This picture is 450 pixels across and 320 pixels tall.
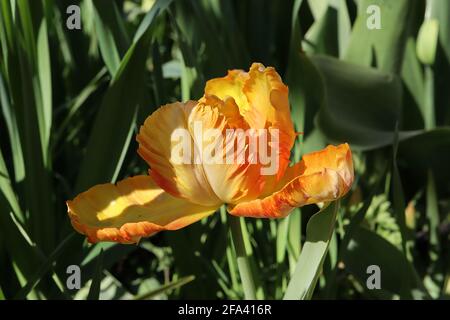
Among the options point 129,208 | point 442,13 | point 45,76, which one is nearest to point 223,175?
point 129,208

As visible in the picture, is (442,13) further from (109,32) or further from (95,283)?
(95,283)

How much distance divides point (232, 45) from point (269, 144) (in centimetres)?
54

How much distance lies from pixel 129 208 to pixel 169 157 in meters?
0.09

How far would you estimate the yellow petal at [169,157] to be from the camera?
2.43ft

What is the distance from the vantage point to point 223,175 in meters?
0.73

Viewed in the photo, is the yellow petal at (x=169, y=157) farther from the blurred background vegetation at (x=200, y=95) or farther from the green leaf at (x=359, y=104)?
the green leaf at (x=359, y=104)

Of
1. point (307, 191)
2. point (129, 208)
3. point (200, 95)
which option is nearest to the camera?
point (307, 191)

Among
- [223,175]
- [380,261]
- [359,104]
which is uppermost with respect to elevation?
[223,175]

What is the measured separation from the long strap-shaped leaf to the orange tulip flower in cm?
5

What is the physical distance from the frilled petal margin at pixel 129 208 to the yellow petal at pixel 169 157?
0.10ft

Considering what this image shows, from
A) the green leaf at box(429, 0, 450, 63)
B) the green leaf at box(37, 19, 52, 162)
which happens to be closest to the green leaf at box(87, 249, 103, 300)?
the green leaf at box(37, 19, 52, 162)

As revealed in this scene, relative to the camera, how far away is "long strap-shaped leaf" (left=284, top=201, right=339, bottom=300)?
77 centimetres

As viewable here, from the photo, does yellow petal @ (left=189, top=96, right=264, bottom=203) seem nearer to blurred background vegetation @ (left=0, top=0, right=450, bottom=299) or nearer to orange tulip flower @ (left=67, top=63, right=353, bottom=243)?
orange tulip flower @ (left=67, top=63, right=353, bottom=243)
